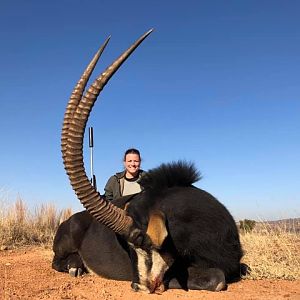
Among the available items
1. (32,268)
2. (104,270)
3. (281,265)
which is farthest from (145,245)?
(32,268)

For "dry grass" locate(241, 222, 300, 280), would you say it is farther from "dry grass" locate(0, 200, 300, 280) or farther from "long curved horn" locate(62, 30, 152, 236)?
"long curved horn" locate(62, 30, 152, 236)

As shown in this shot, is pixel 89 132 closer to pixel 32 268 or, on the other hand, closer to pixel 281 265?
pixel 32 268

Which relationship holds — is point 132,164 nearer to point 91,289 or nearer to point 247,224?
point 91,289

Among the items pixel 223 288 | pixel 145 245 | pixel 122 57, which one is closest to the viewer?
pixel 122 57

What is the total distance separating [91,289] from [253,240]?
3978 mm

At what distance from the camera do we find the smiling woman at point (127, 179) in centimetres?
800

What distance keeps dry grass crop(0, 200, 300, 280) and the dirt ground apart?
42cm

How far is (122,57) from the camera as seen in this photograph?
4492 mm

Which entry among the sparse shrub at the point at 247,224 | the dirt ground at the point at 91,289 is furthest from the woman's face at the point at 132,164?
the sparse shrub at the point at 247,224

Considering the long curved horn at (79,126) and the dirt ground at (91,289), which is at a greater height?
the long curved horn at (79,126)

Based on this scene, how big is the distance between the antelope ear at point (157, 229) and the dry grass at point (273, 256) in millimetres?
1611

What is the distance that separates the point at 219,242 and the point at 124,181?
3066 millimetres

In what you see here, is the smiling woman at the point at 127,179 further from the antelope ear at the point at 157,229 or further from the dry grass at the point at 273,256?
the antelope ear at the point at 157,229

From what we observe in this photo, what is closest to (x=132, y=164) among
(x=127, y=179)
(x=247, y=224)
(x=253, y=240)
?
(x=127, y=179)
